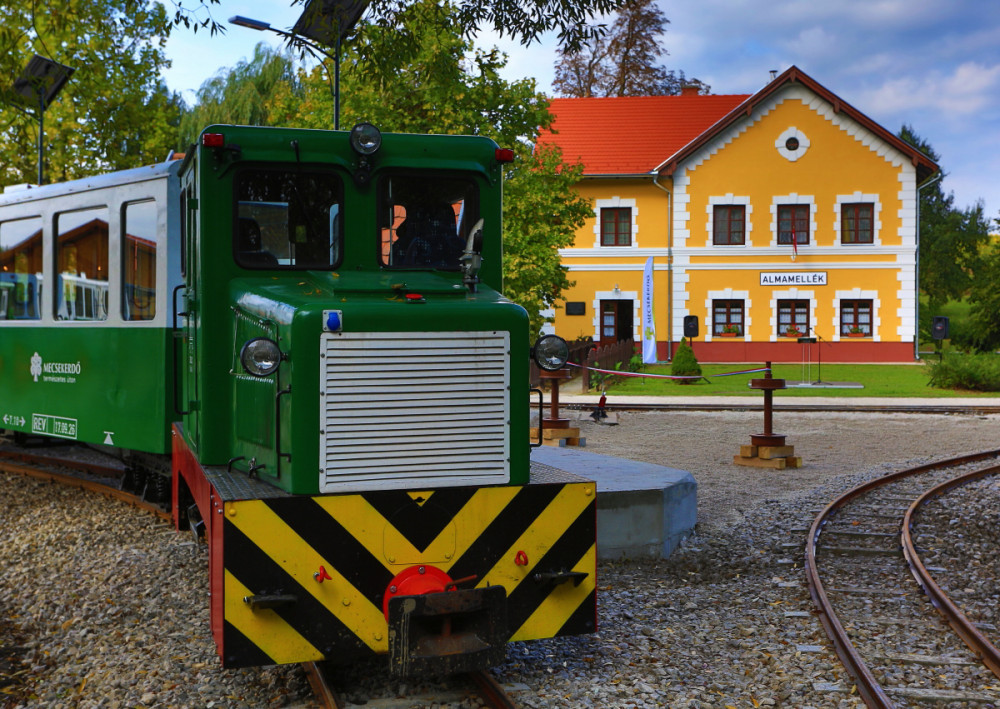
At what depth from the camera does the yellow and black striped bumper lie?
182 inches

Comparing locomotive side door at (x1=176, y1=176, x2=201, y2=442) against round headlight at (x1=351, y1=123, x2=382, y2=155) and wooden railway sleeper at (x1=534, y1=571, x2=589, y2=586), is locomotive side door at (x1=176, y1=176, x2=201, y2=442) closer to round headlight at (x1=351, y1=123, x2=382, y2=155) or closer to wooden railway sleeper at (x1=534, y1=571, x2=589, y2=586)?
round headlight at (x1=351, y1=123, x2=382, y2=155)

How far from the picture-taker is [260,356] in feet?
15.4

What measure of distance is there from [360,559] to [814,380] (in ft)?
85.5

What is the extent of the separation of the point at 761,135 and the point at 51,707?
117 ft

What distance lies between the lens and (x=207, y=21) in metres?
9.79

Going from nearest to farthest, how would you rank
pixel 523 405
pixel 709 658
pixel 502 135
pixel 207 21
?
1. pixel 523 405
2. pixel 709 658
3. pixel 207 21
4. pixel 502 135

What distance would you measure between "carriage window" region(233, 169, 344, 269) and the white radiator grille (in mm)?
1135

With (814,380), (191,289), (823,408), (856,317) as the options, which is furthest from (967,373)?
(191,289)

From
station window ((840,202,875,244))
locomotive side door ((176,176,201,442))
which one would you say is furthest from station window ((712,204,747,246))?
locomotive side door ((176,176,201,442))

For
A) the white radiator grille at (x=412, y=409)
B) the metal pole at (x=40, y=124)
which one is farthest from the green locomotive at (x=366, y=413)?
the metal pole at (x=40, y=124)

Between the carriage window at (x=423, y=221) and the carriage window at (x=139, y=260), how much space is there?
10.6 feet

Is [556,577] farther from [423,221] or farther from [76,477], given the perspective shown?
[76,477]

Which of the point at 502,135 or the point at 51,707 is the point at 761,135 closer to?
the point at 502,135

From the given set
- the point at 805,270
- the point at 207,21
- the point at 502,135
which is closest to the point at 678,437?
the point at 502,135
